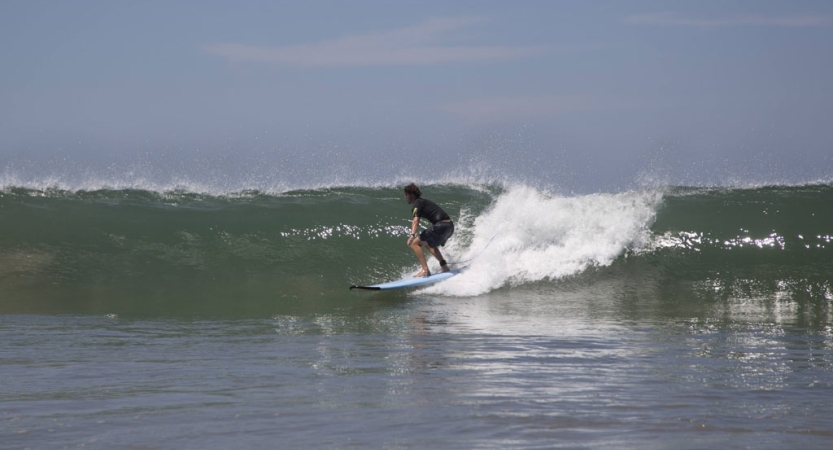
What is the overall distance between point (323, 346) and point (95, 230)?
8011 millimetres

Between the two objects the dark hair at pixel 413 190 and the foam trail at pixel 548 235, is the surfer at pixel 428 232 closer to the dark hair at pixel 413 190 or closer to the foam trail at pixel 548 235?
the dark hair at pixel 413 190

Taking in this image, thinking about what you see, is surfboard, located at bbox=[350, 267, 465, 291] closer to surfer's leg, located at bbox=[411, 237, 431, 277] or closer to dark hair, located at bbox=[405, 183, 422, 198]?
surfer's leg, located at bbox=[411, 237, 431, 277]

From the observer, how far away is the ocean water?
13.7 ft

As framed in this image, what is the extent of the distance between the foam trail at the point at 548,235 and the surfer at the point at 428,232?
43 centimetres

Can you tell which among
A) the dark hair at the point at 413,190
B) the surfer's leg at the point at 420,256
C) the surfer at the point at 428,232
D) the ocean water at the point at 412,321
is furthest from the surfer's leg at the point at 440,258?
the dark hair at the point at 413,190

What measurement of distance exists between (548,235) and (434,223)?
88.0 inches

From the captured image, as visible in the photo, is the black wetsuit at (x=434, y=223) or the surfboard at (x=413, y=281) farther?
the black wetsuit at (x=434, y=223)

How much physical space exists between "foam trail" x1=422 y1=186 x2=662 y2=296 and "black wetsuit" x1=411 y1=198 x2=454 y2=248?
645 millimetres

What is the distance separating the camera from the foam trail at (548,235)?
11898mm

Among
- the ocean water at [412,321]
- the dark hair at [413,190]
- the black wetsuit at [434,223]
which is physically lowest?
the ocean water at [412,321]

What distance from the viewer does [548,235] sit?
508 inches

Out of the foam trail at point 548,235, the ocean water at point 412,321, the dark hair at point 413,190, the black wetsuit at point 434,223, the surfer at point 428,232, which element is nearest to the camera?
the ocean water at point 412,321

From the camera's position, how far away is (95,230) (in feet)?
43.3

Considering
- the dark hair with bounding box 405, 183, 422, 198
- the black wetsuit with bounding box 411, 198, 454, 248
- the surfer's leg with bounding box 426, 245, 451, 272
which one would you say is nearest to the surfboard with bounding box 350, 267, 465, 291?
the surfer's leg with bounding box 426, 245, 451, 272
